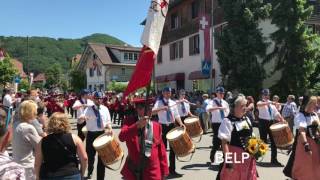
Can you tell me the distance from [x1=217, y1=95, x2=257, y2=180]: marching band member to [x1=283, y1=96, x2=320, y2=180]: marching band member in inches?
70.6

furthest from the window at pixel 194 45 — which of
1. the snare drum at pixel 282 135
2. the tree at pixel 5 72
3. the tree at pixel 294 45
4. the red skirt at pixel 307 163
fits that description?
the red skirt at pixel 307 163

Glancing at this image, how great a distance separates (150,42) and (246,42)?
19.9 metres

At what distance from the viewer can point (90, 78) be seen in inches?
2608

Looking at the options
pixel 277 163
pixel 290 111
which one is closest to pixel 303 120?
pixel 277 163

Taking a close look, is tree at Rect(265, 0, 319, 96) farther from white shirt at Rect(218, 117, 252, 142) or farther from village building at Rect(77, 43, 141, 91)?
village building at Rect(77, 43, 141, 91)

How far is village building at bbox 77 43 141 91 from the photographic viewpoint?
61.8m

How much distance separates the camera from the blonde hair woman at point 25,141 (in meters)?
6.25

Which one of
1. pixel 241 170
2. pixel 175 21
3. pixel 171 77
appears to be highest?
pixel 175 21

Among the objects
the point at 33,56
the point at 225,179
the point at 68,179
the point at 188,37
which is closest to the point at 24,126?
the point at 68,179

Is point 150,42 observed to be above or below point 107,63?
below

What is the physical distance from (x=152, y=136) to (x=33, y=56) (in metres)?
139

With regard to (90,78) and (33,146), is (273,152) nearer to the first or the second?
(33,146)

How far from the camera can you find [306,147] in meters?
7.79

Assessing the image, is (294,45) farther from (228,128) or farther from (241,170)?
(241,170)
